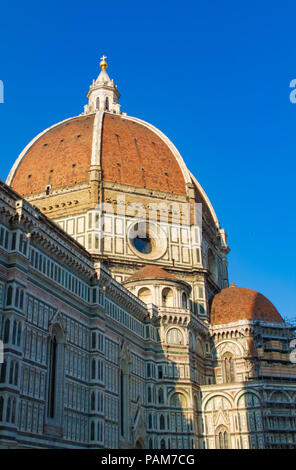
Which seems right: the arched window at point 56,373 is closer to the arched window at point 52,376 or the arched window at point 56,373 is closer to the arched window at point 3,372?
the arched window at point 52,376

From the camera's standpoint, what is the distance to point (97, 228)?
56031 mm

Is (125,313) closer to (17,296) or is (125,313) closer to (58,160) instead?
(17,296)

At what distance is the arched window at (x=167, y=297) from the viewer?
169 ft

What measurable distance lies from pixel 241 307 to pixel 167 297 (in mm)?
A: 9726

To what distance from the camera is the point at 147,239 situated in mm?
59688

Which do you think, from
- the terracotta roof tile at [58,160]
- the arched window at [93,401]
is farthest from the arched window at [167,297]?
the terracotta roof tile at [58,160]

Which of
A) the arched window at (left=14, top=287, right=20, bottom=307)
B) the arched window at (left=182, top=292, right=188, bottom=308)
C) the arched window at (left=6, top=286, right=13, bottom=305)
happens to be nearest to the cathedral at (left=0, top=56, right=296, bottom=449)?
the arched window at (left=6, top=286, right=13, bottom=305)

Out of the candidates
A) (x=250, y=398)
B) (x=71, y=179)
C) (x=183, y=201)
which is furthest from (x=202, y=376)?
(x=71, y=179)

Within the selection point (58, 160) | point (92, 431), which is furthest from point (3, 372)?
point (58, 160)

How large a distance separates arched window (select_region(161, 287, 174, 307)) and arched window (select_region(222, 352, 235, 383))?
28.9 feet

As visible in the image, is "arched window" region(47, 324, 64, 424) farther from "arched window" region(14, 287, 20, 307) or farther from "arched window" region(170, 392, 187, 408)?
"arched window" region(170, 392, 187, 408)

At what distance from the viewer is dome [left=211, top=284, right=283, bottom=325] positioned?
57094 mm
